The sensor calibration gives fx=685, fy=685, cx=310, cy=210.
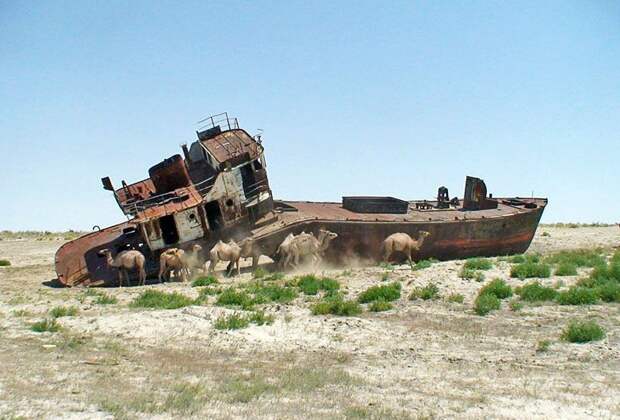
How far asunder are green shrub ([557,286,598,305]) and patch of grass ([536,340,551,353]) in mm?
3587

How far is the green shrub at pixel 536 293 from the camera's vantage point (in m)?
15.8

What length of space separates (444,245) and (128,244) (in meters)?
11.2

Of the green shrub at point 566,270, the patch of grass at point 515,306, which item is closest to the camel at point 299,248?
the green shrub at point 566,270

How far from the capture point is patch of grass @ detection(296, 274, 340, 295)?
17.5 metres

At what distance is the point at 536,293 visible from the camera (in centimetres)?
1597

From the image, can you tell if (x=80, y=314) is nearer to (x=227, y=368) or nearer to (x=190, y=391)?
(x=227, y=368)

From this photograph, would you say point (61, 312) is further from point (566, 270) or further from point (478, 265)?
point (566, 270)

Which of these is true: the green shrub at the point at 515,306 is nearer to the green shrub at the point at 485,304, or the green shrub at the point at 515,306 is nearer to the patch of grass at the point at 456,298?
the green shrub at the point at 485,304

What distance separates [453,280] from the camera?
18.5 m

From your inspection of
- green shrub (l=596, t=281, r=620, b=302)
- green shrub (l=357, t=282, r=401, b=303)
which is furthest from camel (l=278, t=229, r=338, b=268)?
green shrub (l=596, t=281, r=620, b=302)

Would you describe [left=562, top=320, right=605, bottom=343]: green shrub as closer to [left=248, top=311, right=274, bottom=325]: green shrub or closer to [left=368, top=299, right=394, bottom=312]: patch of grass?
[left=368, top=299, right=394, bottom=312]: patch of grass

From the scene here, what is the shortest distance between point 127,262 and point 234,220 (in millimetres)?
3974

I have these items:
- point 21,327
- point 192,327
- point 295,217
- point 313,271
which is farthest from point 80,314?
point 295,217

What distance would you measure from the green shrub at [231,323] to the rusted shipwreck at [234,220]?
25.1ft
